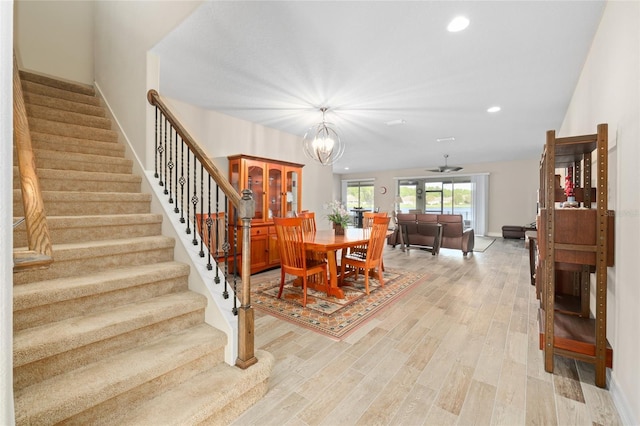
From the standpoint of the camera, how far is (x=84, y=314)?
1.66m

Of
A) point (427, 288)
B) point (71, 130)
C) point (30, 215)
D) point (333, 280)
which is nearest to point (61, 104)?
point (71, 130)

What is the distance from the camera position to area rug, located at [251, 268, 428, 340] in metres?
2.81

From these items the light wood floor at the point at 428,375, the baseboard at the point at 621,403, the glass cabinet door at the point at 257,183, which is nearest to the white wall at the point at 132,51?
the glass cabinet door at the point at 257,183

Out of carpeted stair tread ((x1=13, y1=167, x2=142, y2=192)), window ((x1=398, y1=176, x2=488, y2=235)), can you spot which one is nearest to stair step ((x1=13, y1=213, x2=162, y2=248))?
carpeted stair tread ((x1=13, y1=167, x2=142, y2=192))

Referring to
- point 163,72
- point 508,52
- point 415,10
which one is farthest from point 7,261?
point 508,52

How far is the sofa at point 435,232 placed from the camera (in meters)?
6.38

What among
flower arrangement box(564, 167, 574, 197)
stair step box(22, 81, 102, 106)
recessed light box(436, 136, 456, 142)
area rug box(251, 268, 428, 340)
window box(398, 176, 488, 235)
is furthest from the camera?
window box(398, 176, 488, 235)

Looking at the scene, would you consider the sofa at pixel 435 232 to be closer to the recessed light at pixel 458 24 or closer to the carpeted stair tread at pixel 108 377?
the recessed light at pixel 458 24

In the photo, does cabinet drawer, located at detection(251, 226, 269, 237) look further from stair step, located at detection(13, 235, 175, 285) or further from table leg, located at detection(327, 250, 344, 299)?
stair step, located at detection(13, 235, 175, 285)

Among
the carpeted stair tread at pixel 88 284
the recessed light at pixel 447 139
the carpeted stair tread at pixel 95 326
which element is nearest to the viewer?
the carpeted stair tread at pixel 95 326

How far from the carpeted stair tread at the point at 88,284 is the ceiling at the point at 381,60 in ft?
6.72

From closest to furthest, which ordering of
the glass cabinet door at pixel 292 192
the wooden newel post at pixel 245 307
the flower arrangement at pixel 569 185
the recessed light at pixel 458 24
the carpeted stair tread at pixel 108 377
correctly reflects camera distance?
the carpeted stair tread at pixel 108 377 < the wooden newel post at pixel 245 307 < the recessed light at pixel 458 24 < the flower arrangement at pixel 569 185 < the glass cabinet door at pixel 292 192

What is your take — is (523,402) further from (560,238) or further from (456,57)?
(456,57)

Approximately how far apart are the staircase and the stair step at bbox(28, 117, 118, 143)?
501mm
